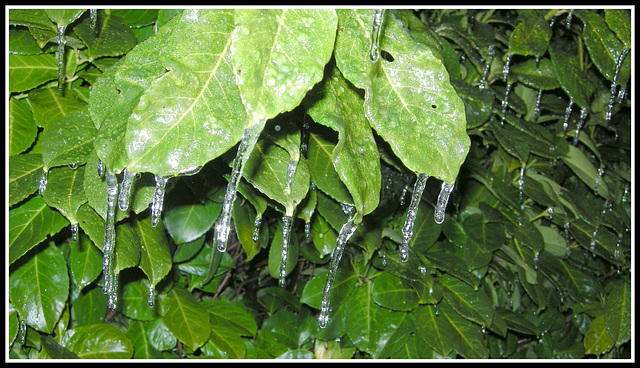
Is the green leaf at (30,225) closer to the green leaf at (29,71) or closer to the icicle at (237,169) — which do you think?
the green leaf at (29,71)

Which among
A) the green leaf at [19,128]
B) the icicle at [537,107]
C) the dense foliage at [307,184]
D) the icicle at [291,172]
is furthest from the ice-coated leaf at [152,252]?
the icicle at [537,107]

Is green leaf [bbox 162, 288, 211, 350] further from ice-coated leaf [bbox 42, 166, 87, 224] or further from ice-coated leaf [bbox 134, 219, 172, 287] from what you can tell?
ice-coated leaf [bbox 42, 166, 87, 224]

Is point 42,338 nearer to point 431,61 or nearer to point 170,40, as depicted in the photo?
point 170,40

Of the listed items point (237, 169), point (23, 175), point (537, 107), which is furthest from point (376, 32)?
point (537, 107)

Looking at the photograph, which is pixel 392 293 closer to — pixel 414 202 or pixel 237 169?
pixel 414 202

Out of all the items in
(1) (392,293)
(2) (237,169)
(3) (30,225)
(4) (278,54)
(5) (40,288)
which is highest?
(4) (278,54)

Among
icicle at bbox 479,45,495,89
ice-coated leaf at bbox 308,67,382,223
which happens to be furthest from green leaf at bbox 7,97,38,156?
icicle at bbox 479,45,495,89
